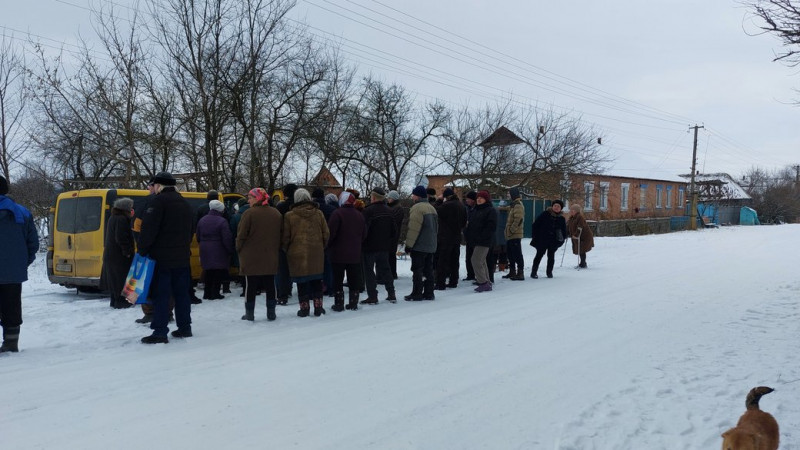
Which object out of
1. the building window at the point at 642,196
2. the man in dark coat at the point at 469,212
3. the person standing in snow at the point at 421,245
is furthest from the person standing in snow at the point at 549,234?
the building window at the point at 642,196

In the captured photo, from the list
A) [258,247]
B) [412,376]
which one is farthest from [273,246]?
[412,376]

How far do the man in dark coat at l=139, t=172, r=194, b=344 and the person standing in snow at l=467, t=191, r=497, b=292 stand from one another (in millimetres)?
5682

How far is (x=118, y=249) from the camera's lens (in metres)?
8.88

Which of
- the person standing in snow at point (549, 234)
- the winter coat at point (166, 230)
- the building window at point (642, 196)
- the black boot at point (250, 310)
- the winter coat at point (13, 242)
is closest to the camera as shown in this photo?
the winter coat at point (13, 242)

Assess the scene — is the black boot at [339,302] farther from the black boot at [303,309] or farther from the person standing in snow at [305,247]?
the black boot at [303,309]

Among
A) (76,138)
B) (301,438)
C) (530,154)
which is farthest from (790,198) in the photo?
(301,438)

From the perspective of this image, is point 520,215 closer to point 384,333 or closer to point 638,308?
point 638,308

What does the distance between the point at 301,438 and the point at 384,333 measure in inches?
130

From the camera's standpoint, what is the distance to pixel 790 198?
5938 centimetres

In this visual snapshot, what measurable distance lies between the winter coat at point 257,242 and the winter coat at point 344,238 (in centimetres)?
112

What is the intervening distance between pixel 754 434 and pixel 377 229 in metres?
6.99

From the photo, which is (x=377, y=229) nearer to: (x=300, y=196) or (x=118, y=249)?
(x=300, y=196)

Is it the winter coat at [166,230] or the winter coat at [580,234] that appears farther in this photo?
the winter coat at [580,234]

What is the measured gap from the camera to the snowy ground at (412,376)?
13.6 feet
